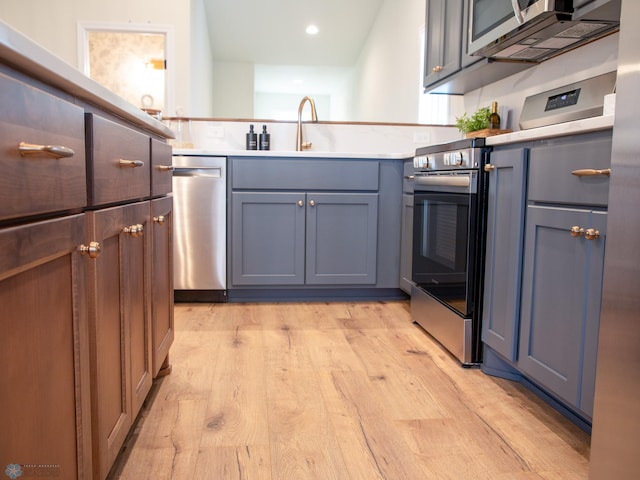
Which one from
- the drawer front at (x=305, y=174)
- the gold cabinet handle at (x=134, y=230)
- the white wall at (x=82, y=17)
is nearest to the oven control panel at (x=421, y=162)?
the drawer front at (x=305, y=174)

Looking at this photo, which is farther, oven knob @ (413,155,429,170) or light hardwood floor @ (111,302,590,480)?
oven knob @ (413,155,429,170)

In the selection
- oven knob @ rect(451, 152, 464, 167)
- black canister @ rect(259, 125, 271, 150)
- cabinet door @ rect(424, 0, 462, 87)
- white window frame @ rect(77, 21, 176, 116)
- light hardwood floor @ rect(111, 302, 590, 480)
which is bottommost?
light hardwood floor @ rect(111, 302, 590, 480)

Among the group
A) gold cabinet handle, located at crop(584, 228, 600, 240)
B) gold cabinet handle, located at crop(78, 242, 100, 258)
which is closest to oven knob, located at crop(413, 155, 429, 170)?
gold cabinet handle, located at crop(584, 228, 600, 240)

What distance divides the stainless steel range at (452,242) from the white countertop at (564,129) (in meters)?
0.18

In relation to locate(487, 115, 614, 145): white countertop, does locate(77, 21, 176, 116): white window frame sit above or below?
above

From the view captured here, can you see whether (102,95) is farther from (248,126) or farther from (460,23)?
(248,126)

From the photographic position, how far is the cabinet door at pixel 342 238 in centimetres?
302

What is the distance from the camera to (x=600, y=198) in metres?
1.29

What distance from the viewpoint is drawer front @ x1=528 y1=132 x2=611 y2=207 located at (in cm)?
129

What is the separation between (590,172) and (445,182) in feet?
2.94

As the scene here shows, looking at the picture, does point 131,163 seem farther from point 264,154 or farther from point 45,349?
point 264,154

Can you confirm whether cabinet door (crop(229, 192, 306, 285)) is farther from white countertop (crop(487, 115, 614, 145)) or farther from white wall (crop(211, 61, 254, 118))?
white wall (crop(211, 61, 254, 118))

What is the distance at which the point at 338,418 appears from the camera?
1.56 m

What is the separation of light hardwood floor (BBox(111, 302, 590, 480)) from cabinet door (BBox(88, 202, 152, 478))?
0.19 meters
